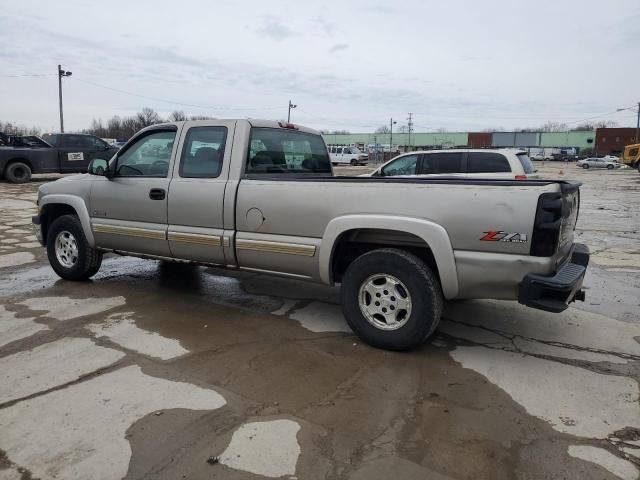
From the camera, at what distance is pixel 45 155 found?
17.9 meters

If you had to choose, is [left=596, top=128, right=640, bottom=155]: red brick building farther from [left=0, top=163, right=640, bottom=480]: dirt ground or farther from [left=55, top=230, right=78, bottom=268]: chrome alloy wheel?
[left=55, top=230, right=78, bottom=268]: chrome alloy wheel

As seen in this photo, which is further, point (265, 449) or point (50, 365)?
point (50, 365)

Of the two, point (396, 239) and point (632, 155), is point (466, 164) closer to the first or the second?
point (396, 239)

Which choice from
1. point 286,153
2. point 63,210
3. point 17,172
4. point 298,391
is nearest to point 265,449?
point 298,391

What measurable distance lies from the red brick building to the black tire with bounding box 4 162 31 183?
304 feet

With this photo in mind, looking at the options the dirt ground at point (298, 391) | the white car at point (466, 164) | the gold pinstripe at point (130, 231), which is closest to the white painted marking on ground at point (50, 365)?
the dirt ground at point (298, 391)

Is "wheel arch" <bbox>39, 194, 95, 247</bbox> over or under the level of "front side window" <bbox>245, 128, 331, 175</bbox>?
under

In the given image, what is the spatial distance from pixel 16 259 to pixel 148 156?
3328 millimetres

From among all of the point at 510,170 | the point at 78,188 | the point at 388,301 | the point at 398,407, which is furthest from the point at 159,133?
the point at 510,170

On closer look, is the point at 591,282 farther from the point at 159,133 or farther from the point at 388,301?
the point at 159,133

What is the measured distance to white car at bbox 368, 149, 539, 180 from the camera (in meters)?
9.30

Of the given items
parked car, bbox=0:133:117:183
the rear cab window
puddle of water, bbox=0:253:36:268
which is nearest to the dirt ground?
puddle of water, bbox=0:253:36:268

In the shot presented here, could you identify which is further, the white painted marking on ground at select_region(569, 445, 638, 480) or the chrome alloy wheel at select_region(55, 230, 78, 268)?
the chrome alloy wheel at select_region(55, 230, 78, 268)

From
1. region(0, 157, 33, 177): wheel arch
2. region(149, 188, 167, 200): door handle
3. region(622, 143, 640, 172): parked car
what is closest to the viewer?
region(149, 188, 167, 200): door handle
